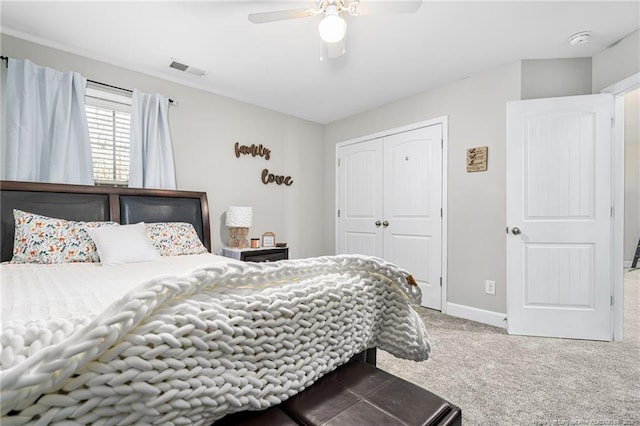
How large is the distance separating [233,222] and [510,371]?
9.01 feet

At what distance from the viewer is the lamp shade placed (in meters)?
3.27

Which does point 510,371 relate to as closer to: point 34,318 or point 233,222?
point 34,318

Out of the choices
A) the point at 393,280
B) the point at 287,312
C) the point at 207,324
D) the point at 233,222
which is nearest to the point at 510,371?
the point at 393,280

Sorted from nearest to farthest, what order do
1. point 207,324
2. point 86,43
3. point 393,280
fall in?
point 207,324 < point 393,280 < point 86,43

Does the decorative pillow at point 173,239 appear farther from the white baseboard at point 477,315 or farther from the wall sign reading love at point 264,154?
the white baseboard at point 477,315

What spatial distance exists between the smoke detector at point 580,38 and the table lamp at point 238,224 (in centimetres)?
329

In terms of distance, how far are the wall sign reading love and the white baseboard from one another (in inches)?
99.7

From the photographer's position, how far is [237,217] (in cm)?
327

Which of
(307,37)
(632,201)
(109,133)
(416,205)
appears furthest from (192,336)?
(632,201)

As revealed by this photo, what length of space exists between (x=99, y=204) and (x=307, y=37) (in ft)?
7.27

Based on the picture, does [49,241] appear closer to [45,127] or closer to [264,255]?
[45,127]

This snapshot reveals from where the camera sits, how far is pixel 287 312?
78cm

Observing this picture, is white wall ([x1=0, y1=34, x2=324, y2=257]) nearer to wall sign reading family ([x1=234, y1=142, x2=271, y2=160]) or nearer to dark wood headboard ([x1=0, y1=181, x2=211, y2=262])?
wall sign reading family ([x1=234, y1=142, x2=271, y2=160])

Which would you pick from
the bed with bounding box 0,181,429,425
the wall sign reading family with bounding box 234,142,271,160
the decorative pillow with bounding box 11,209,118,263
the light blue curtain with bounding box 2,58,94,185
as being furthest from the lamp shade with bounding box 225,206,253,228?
the bed with bounding box 0,181,429,425
